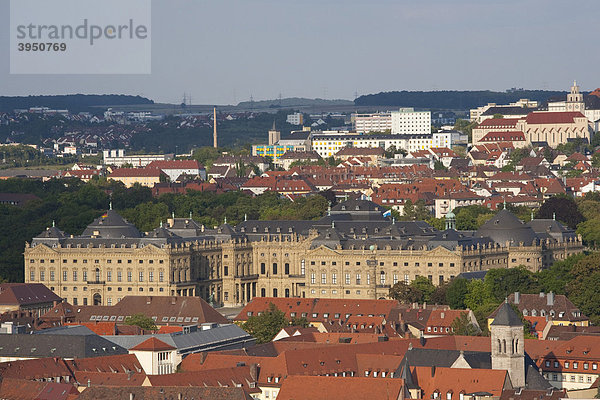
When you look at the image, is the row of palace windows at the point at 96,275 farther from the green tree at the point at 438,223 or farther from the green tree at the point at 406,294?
the green tree at the point at 438,223

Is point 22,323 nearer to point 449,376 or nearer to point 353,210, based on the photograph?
point 449,376

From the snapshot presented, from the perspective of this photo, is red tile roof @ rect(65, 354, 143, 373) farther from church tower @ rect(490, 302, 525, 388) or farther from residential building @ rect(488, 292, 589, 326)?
residential building @ rect(488, 292, 589, 326)

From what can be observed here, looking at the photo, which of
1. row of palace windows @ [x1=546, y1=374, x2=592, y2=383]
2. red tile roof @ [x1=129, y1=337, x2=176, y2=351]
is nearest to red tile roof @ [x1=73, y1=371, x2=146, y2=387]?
red tile roof @ [x1=129, y1=337, x2=176, y2=351]

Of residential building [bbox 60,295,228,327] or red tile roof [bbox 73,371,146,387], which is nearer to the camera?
red tile roof [bbox 73,371,146,387]

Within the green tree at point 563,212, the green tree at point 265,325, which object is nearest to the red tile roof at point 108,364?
the green tree at point 265,325

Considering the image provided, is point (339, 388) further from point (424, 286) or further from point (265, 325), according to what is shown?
point (424, 286)

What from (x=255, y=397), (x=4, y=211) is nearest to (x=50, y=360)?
(x=255, y=397)

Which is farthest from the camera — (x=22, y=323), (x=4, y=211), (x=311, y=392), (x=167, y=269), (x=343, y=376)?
(x=4, y=211)
